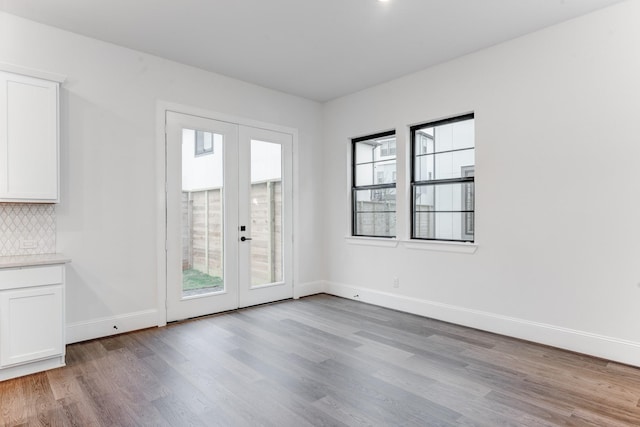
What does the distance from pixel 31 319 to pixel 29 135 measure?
1.48 meters

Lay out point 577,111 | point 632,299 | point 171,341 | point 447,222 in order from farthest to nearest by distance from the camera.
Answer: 1. point 447,222
2. point 171,341
3. point 577,111
4. point 632,299

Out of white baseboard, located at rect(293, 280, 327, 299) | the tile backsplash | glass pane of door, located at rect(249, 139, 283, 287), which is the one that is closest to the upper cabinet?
the tile backsplash

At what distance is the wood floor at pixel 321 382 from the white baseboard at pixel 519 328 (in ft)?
0.33

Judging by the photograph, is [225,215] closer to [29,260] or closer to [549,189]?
[29,260]

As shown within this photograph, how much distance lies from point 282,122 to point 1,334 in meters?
3.75

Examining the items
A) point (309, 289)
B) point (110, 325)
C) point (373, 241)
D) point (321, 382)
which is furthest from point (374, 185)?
point (110, 325)

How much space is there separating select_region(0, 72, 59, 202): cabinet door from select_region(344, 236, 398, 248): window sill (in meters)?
3.46

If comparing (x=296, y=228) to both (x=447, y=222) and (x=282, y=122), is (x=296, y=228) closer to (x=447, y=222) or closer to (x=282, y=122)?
(x=282, y=122)

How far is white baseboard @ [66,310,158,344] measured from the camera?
3482 millimetres

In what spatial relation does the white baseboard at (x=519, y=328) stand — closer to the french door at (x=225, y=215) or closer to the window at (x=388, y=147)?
the french door at (x=225, y=215)

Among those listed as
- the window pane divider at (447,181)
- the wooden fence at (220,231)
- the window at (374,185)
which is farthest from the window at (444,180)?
the wooden fence at (220,231)

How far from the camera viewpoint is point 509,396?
8.11 ft

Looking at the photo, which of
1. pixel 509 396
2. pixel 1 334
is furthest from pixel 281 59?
pixel 509 396

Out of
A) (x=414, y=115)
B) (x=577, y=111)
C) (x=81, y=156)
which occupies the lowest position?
(x=81, y=156)
